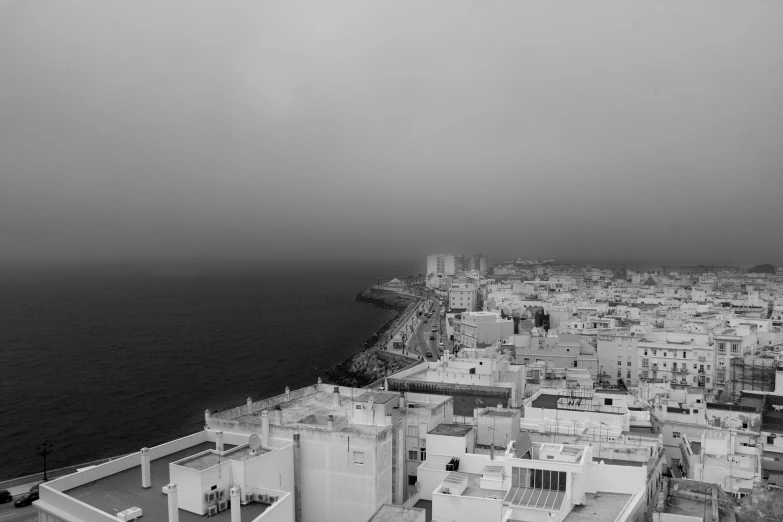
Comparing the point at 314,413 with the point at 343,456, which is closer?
the point at 343,456

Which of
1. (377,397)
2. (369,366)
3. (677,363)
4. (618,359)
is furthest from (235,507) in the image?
(369,366)

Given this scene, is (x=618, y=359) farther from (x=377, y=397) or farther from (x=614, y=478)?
(x=614, y=478)

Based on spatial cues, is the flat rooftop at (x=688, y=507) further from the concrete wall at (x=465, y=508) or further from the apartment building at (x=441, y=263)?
the apartment building at (x=441, y=263)

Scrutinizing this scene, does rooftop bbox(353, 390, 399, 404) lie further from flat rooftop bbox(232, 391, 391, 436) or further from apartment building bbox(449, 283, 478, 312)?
apartment building bbox(449, 283, 478, 312)

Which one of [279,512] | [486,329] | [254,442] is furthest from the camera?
[486,329]

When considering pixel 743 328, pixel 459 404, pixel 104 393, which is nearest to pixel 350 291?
pixel 104 393

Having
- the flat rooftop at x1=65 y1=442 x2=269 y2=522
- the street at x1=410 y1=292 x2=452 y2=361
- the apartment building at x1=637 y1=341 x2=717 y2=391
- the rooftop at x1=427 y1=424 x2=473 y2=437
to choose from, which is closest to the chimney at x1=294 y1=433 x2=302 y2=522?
the flat rooftop at x1=65 y1=442 x2=269 y2=522
